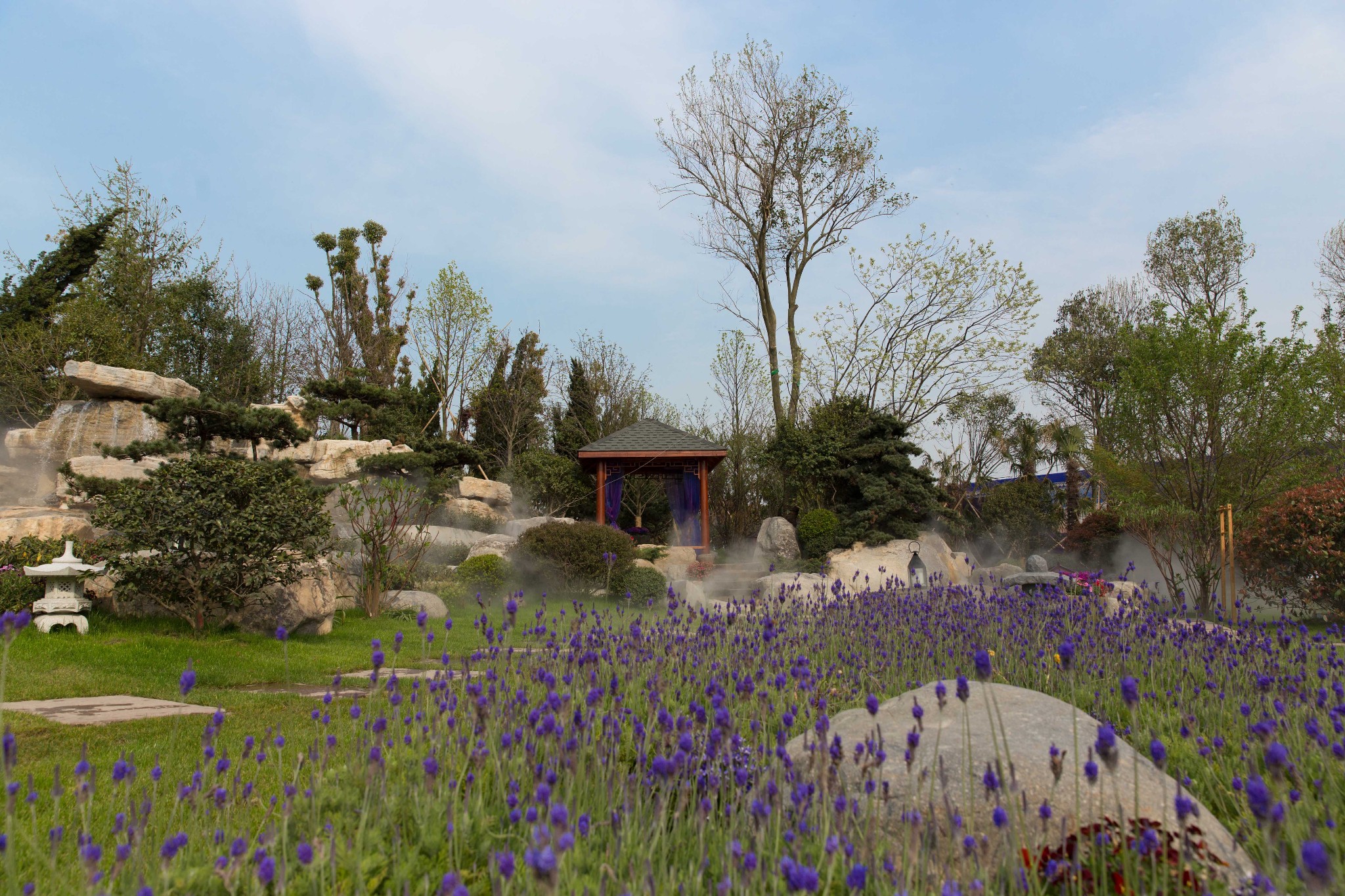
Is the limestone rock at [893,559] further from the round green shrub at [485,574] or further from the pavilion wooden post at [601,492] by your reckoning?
the round green shrub at [485,574]

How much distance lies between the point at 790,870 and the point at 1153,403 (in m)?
10.4

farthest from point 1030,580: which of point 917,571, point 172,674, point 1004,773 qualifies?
point 172,674

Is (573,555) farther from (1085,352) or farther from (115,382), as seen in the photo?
(1085,352)

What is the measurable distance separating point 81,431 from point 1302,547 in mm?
21695

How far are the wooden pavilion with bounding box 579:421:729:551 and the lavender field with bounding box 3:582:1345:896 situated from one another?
50.3 ft

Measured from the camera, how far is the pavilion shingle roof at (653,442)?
19.7m

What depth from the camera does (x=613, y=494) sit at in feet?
69.6

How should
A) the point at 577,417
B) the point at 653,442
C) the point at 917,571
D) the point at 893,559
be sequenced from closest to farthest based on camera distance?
the point at 917,571
the point at 893,559
the point at 653,442
the point at 577,417

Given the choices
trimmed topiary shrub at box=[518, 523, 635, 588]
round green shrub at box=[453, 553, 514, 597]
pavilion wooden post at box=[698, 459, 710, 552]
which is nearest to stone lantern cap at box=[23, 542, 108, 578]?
round green shrub at box=[453, 553, 514, 597]

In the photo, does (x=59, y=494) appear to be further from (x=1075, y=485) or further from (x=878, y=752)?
(x=1075, y=485)

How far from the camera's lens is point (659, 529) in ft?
76.7

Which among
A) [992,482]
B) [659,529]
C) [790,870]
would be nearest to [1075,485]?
[992,482]

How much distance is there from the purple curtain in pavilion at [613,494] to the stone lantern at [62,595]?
1372 centimetres

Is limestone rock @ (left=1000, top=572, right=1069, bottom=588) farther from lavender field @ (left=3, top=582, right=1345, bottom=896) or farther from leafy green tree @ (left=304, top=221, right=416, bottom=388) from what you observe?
leafy green tree @ (left=304, top=221, right=416, bottom=388)
